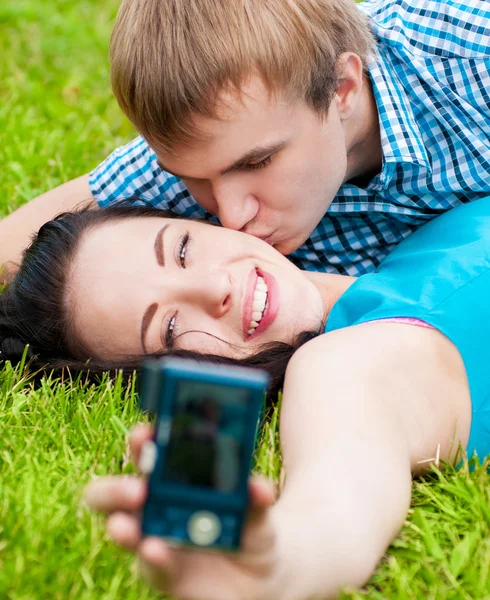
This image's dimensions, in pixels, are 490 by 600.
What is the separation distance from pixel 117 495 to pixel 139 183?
7.34 ft

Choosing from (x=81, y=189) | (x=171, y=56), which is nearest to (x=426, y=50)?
(x=171, y=56)

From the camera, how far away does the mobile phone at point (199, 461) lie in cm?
125

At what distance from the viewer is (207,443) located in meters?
1.27

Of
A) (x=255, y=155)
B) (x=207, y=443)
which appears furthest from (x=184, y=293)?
(x=207, y=443)

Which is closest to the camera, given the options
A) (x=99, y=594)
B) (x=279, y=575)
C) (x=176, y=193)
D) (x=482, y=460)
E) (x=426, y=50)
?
(x=279, y=575)

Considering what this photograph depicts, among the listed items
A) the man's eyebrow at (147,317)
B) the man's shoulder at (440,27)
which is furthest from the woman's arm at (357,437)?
the man's shoulder at (440,27)

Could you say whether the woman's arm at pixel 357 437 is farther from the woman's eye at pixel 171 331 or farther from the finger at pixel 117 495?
the woman's eye at pixel 171 331

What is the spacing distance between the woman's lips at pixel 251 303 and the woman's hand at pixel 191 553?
1120 millimetres

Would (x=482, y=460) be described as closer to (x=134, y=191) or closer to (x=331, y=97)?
(x=331, y=97)

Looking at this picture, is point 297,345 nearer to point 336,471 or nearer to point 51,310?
point 51,310

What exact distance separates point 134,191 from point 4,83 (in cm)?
210

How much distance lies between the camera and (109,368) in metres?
2.51

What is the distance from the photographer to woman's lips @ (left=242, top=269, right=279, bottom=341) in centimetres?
245

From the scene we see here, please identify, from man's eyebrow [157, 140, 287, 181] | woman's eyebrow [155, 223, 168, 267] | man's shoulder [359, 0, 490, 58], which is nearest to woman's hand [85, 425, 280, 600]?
woman's eyebrow [155, 223, 168, 267]
